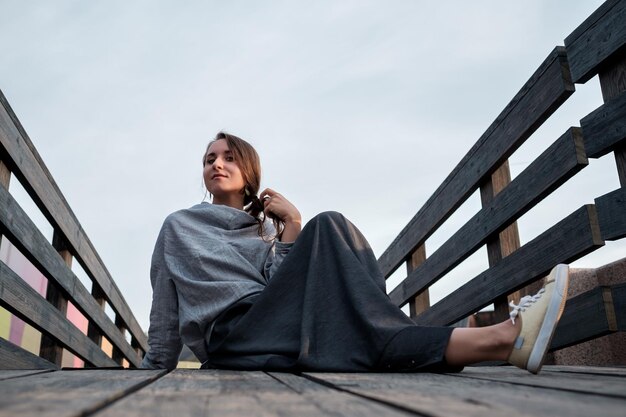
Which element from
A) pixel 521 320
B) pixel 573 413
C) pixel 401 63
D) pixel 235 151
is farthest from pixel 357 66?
pixel 573 413

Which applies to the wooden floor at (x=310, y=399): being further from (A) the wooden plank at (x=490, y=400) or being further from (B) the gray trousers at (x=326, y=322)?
(B) the gray trousers at (x=326, y=322)

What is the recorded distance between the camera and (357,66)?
545 centimetres

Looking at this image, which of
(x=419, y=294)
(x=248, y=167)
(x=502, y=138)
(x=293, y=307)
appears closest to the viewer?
(x=293, y=307)

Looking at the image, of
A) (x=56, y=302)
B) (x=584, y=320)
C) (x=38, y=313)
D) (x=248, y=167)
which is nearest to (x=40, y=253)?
(x=38, y=313)

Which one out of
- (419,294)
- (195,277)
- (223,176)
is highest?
(223,176)

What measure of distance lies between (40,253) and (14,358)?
503 mm

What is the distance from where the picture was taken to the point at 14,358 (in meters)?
1.89


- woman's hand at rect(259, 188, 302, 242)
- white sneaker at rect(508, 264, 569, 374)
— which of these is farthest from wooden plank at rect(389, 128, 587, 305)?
woman's hand at rect(259, 188, 302, 242)

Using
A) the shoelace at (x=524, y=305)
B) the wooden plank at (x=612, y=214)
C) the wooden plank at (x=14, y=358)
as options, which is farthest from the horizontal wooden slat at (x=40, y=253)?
the wooden plank at (x=612, y=214)

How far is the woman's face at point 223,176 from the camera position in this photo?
7.88 ft

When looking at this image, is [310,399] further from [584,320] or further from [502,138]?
[502,138]

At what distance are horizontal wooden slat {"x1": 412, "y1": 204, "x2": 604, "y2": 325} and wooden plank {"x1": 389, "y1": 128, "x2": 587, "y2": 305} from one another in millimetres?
131

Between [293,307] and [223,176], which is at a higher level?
[223,176]

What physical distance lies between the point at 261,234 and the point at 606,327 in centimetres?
122
